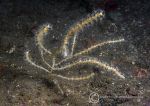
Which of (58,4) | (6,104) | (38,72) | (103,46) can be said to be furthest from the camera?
(58,4)

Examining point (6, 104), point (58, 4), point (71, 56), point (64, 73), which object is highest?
point (58, 4)

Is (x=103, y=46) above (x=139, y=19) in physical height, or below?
below

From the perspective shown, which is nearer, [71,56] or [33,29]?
[71,56]

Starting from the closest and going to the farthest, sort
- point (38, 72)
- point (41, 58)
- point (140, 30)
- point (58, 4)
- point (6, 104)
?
point (6, 104)
point (38, 72)
point (41, 58)
point (140, 30)
point (58, 4)

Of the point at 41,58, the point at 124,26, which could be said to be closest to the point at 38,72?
the point at 41,58

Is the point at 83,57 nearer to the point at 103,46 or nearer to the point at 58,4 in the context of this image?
the point at 103,46

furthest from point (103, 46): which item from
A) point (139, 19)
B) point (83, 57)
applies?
point (139, 19)

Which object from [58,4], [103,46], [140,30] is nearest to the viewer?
[103,46]

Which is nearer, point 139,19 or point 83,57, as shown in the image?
point 83,57

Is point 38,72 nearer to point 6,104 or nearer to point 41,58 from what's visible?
point 41,58
